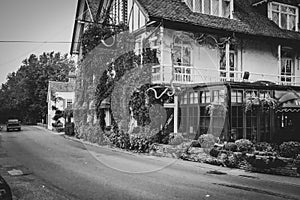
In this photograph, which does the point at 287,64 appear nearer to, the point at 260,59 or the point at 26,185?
the point at 260,59

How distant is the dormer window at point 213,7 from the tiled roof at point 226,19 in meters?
0.48

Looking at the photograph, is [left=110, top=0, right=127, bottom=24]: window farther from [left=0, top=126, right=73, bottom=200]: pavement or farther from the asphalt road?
[left=0, top=126, right=73, bottom=200]: pavement

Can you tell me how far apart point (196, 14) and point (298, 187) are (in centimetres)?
1296

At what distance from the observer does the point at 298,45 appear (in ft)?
72.7

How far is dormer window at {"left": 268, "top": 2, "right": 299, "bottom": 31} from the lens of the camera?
73.9 feet

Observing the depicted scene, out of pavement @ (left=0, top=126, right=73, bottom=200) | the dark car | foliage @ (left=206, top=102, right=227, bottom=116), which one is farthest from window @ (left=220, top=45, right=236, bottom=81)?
the dark car

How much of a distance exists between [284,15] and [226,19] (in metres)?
5.51

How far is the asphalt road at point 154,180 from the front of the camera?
7.58 m

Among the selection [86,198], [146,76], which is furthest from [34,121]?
[86,198]

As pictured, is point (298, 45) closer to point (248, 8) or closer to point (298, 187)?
point (248, 8)

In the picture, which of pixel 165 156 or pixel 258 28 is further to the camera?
pixel 258 28

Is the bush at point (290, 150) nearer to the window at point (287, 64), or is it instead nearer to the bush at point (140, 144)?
the bush at point (140, 144)

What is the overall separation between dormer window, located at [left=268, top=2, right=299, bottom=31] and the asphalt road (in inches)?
572

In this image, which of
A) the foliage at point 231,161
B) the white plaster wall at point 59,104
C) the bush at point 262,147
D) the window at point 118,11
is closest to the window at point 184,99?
the bush at point 262,147
